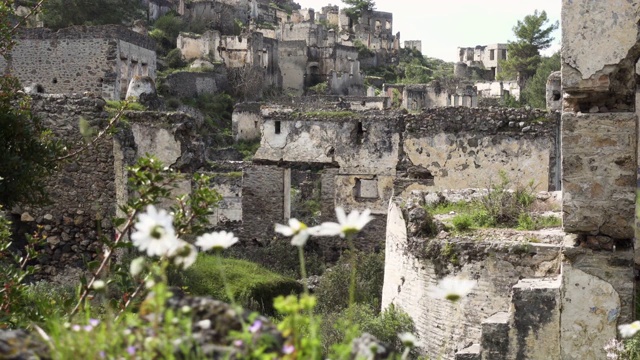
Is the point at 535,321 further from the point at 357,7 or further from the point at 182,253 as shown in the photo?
the point at 357,7

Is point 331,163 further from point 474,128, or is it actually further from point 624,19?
point 624,19

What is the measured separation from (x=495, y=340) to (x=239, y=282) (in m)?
6.36

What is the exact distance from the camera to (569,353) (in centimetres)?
666

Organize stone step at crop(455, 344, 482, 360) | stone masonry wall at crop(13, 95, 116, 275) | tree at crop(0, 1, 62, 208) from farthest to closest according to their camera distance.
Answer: stone masonry wall at crop(13, 95, 116, 275)
stone step at crop(455, 344, 482, 360)
tree at crop(0, 1, 62, 208)

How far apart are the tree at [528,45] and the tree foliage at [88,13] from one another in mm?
23557

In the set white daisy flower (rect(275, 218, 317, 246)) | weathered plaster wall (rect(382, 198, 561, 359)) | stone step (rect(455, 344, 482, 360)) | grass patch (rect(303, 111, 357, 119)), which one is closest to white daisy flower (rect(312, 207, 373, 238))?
white daisy flower (rect(275, 218, 317, 246))

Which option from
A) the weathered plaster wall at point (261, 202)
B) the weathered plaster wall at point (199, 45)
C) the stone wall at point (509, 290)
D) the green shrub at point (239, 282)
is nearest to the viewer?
the stone wall at point (509, 290)

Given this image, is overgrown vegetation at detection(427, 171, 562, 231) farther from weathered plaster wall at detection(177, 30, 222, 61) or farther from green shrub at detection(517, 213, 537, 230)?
weathered plaster wall at detection(177, 30, 222, 61)

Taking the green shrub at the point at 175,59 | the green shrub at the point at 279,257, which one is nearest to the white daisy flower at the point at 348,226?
the green shrub at the point at 279,257

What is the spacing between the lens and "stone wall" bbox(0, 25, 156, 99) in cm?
2558

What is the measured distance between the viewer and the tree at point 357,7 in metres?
78.6

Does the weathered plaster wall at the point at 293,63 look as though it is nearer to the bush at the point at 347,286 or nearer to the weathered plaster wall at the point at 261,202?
the weathered plaster wall at the point at 261,202

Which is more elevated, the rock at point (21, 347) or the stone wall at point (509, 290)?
the rock at point (21, 347)

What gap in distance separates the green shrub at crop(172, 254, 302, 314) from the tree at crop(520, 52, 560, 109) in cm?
3377
